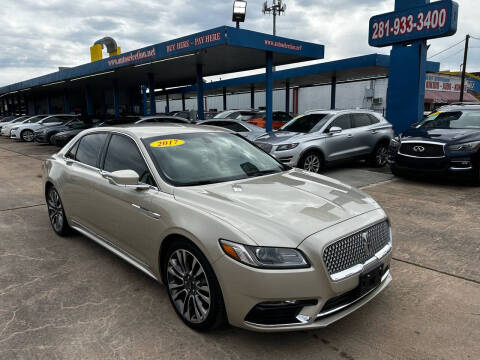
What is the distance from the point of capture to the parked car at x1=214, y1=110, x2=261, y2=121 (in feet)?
50.4

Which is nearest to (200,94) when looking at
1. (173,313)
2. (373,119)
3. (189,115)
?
(189,115)

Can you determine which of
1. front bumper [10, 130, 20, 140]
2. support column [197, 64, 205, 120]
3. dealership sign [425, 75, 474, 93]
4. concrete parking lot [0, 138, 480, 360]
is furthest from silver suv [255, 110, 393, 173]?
dealership sign [425, 75, 474, 93]

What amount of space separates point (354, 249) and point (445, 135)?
6234mm

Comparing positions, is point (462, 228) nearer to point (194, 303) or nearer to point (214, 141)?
point (214, 141)

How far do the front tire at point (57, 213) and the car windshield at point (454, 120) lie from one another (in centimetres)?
778

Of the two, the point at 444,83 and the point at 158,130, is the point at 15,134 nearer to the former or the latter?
the point at 158,130

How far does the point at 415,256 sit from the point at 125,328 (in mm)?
3133

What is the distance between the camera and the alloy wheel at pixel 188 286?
270 centimetres

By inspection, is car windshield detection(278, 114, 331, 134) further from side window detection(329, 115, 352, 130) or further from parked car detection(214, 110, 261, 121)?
parked car detection(214, 110, 261, 121)

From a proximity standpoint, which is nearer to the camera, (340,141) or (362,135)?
(340,141)

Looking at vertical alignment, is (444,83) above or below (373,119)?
above

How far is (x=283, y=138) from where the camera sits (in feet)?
28.9

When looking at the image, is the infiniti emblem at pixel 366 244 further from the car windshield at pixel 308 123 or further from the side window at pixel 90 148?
the car windshield at pixel 308 123

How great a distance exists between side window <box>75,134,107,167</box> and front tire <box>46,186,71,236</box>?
2.38 ft
